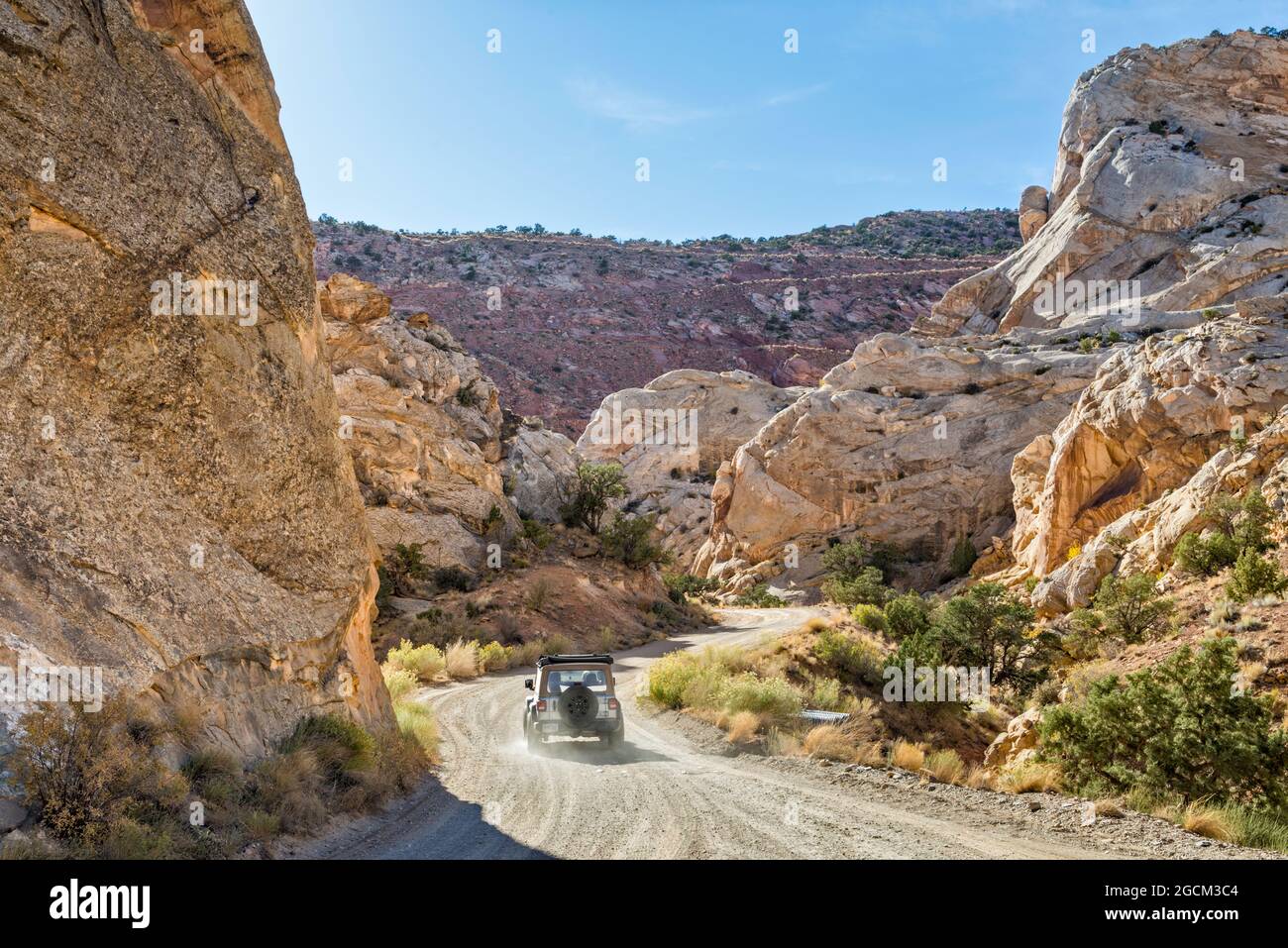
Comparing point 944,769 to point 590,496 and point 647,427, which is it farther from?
point 647,427

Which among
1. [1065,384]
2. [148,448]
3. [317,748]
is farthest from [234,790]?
[1065,384]

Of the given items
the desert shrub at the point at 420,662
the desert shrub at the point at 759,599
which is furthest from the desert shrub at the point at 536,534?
the desert shrub at the point at 420,662

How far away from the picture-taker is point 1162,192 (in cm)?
5088

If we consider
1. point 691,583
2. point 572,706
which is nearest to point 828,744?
point 572,706

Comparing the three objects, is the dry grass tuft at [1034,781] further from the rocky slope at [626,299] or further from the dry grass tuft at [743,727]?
the rocky slope at [626,299]

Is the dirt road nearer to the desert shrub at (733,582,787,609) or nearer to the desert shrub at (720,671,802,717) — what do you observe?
the desert shrub at (720,671,802,717)

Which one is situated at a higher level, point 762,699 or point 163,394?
point 163,394

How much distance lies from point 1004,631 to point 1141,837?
13454 mm

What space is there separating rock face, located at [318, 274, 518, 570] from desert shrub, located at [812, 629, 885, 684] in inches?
631

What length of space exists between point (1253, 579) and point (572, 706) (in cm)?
1327

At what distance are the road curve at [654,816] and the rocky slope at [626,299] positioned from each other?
61888 millimetres

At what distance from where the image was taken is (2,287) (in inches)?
269

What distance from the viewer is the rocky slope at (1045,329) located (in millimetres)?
43312
